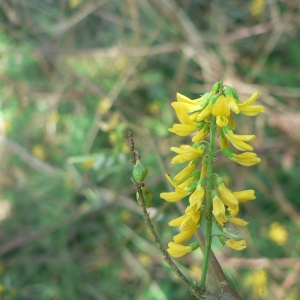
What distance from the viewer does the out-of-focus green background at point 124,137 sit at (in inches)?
83.9

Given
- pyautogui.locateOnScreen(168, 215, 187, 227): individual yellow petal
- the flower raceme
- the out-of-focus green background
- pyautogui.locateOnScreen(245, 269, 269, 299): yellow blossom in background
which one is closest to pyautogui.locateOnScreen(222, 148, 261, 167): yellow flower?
the flower raceme

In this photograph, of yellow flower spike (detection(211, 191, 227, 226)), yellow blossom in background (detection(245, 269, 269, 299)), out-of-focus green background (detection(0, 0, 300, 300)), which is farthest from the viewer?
out-of-focus green background (detection(0, 0, 300, 300))

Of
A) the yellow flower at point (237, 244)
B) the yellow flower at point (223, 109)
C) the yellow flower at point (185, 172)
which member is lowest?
the yellow flower at point (237, 244)

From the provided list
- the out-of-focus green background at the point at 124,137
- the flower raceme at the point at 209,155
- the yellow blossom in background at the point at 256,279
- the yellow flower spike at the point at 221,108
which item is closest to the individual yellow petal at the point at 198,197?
the flower raceme at the point at 209,155

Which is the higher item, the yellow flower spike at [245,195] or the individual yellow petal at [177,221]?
the yellow flower spike at [245,195]

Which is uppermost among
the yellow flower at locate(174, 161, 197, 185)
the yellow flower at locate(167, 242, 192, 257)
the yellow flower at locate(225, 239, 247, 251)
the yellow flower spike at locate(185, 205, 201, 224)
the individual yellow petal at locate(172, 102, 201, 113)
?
the individual yellow petal at locate(172, 102, 201, 113)

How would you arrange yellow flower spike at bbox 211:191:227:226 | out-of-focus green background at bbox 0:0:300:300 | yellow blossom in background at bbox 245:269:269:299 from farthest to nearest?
1. out-of-focus green background at bbox 0:0:300:300
2. yellow blossom in background at bbox 245:269:269:299
3. yellow flower spike at bbox 211:191:227:226

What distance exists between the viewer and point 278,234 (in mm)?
2178

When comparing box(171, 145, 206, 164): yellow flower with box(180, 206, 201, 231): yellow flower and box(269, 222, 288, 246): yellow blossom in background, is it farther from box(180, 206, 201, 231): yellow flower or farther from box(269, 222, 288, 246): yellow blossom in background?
box(269, 222, 288, 246): yellow blossom in background

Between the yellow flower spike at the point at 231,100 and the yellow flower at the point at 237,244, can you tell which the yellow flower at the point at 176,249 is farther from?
the yellow flower spike at the point at 231,100

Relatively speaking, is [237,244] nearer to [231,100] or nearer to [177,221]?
[177,221]

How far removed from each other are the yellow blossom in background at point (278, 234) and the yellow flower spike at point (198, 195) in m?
1.71

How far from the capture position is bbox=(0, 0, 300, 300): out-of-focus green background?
2.13 m

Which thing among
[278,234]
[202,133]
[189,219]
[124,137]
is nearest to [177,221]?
[189,219]
